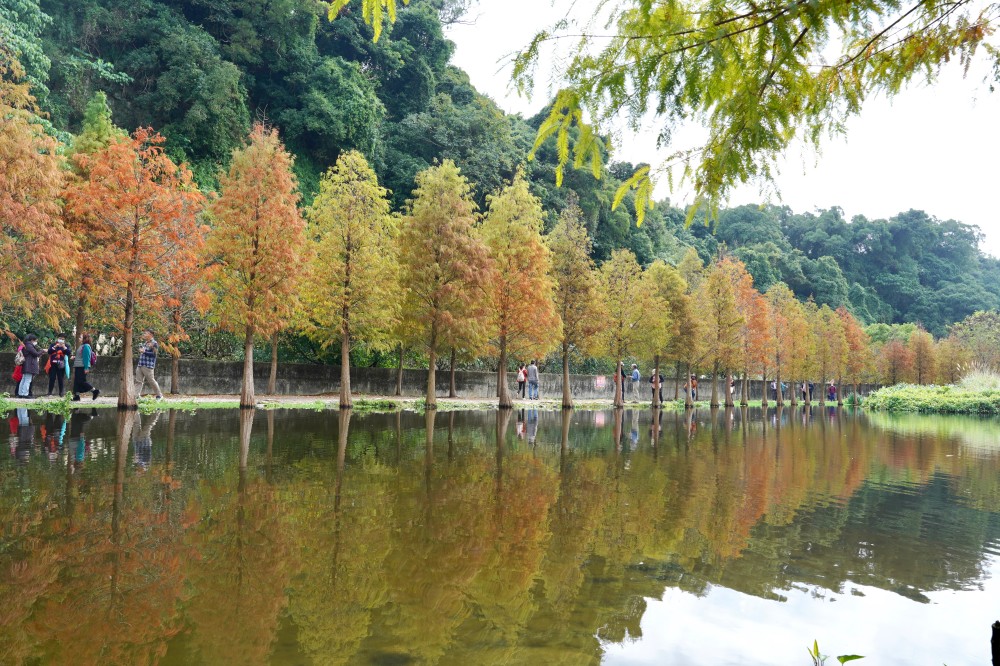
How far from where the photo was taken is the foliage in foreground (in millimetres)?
39906

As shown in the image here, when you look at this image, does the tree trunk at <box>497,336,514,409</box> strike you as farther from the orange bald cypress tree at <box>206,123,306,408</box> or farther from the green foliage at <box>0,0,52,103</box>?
the green foliage at <box>0,0,52,103</box>

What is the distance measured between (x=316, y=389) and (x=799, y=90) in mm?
28004

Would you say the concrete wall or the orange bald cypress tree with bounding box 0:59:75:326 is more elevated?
the orange bald cypress tree with bounding box 0:59:75:326

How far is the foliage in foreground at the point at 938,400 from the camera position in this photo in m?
39.9

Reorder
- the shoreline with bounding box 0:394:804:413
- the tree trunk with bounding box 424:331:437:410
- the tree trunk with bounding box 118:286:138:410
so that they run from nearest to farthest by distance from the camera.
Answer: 1. the tree trunk with bounding box 118:286:138:410
2. the shoreline with bounding box 0:394:804:413
3. the tree trunk with bounding box 424:331:437:410

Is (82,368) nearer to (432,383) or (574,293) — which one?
(432,383)

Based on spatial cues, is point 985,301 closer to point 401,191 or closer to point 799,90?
point 401,191

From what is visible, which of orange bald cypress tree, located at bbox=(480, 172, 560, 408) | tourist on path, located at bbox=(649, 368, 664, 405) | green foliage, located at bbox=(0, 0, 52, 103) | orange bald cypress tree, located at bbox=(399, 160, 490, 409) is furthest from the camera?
tourist on path, located at bbox=(649, 368, 664, 405)

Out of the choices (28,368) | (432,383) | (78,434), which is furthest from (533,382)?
(78,434)

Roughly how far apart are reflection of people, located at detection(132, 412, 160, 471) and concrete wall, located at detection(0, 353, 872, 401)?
8.60 meters

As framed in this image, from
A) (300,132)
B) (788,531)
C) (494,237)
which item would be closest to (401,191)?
(300,132)

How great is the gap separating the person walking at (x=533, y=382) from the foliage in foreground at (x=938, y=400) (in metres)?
27.4

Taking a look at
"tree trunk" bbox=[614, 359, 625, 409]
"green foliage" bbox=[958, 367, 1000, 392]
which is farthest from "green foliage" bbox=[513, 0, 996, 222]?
"green foliage" bbox=[958, 367, 1000, 392]

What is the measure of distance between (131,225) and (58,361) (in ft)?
22.1
